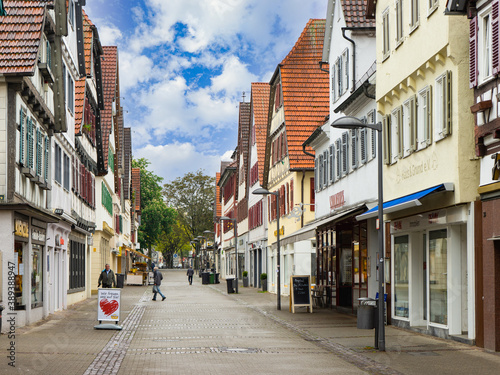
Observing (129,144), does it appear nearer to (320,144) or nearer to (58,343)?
(320,144)

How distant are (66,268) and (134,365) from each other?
1902cm

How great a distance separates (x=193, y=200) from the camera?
114250 mm

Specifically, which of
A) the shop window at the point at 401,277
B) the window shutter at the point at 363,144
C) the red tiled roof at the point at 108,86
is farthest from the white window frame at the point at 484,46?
the red tiled roof at the point at 108,86

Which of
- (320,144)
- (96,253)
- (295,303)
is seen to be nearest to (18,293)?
(295,303)

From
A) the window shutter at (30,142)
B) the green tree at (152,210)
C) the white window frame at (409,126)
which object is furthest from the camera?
the green tree at (152,210)

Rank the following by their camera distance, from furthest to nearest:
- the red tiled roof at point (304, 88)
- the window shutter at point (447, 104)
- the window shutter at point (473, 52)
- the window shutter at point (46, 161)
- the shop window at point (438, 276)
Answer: the red tiled roof at point (304, 88) < the window shutter at point (46, 161) < the shop window at point (438, 276) < the window shutter at point (447, 104) < the window shutter at point (473, 52)

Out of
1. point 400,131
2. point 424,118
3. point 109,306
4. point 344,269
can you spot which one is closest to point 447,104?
point 424,118

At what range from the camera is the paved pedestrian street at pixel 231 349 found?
1359 cm

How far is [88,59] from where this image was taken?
38.8 meters

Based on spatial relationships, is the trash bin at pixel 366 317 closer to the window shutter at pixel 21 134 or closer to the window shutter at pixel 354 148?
the window shutter at pixel 21 134

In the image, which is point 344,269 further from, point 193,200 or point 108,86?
point 193,200

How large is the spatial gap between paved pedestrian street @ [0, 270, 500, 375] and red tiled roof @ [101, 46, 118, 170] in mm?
25017

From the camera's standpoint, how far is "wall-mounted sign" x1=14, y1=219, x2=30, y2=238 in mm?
20922

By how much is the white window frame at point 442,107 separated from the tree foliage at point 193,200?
94485mm
